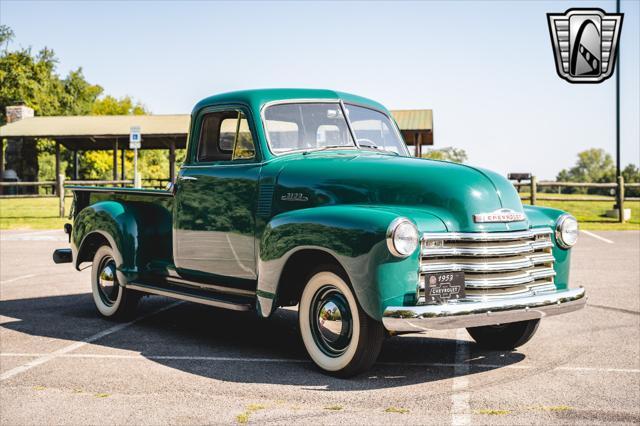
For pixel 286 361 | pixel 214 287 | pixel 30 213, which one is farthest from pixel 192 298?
pixel 30 213

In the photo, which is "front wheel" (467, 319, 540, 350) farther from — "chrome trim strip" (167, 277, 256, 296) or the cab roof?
the cab roof

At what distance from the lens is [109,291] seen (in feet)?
25.6

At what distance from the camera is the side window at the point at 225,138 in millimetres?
6469

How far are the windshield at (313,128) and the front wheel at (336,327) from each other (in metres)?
1.44

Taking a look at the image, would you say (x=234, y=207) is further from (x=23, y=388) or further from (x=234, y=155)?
(x=23, y=388)

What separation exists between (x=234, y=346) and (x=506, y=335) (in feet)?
7.58

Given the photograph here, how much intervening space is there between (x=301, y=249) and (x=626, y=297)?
5251mm

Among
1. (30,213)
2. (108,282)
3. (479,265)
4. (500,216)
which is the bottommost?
(30,213)

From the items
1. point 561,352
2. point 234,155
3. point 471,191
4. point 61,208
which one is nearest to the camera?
point 471,191

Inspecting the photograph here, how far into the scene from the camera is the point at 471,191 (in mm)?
5312

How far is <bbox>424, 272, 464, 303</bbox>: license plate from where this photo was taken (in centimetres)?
498

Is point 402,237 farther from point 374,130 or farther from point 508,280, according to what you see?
point 374,130

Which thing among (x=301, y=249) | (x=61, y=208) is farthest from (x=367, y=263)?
(x=61, y=208)

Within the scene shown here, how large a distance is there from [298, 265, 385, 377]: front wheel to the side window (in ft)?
4.98
